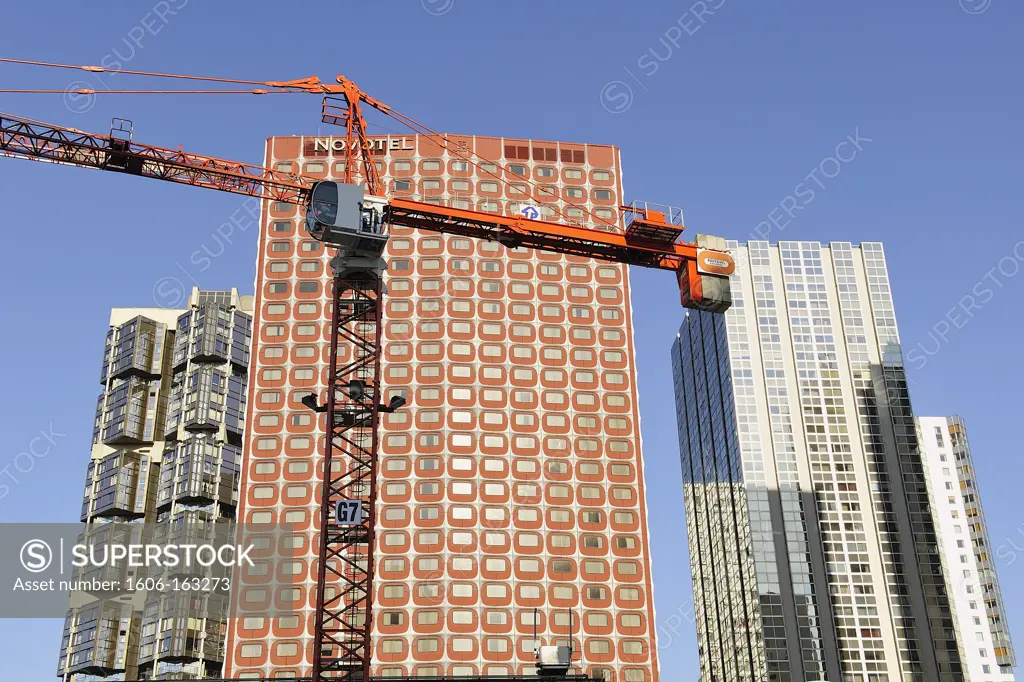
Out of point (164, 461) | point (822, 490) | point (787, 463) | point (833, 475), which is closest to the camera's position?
point (164, 461)

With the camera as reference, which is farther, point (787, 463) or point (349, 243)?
point (787, 463)

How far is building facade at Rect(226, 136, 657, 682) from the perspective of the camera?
447ft

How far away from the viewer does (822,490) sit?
180500mm

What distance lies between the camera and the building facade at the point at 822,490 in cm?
16988

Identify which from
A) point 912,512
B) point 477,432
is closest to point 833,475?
point 912,512

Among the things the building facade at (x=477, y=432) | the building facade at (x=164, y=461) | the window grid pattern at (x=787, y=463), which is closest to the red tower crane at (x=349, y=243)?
the building facade at (x=477, y=432)

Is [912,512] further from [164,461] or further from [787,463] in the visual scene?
[164,461]

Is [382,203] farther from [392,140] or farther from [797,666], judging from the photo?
[797,666]

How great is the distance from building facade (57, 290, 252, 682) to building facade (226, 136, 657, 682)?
18.9 metres

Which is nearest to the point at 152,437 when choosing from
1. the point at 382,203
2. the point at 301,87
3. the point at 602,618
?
the point at 602,618

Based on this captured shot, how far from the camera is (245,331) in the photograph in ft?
577

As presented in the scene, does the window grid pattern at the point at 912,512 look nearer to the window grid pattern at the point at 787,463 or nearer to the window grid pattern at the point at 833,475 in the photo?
the window grid pattern at the point at 833,475

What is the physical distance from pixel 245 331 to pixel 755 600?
90.8m

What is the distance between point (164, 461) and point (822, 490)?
104m
